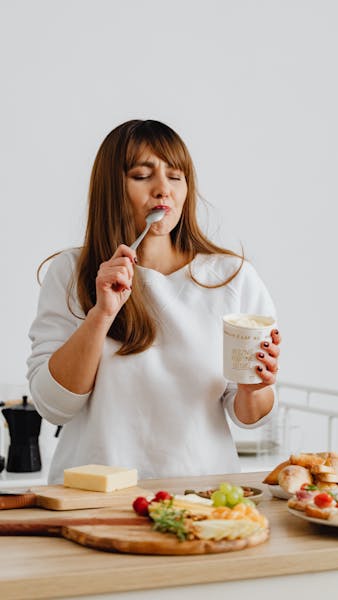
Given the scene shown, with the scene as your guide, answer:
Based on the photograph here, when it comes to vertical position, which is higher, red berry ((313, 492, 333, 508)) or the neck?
the neck

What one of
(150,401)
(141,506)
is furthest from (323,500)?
(150,401)

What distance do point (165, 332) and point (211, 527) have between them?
67 centimetres

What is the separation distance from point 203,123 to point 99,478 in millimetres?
2292

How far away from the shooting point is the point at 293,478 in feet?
4.52

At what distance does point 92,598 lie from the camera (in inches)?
39.6

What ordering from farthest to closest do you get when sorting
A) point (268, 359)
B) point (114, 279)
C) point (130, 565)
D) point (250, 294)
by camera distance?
1. point (250, 294)
2. point (114, 279)
3. point (268, 359)
4. point (130, 565)

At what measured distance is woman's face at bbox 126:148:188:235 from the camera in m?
1.71

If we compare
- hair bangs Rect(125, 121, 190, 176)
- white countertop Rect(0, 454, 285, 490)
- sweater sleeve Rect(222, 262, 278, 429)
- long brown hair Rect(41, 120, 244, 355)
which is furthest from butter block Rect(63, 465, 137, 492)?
white countertop Rect(0, 454, 285, 490)

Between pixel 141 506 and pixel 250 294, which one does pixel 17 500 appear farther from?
pixel 250 294

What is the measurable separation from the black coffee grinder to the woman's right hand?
41.4 inches

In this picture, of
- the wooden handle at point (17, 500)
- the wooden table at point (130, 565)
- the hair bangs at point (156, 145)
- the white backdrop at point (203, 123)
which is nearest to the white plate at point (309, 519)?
the wooden table at point (130, 565)

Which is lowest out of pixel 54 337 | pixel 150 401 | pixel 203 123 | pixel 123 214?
pixel 150 401

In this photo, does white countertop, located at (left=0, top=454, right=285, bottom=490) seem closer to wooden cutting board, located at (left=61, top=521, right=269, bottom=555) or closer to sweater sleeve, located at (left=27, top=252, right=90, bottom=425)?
sweater sleeve, located at (left=27, top=252, right=90, bottom=425)

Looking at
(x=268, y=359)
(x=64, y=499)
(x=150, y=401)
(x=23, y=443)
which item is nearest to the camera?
(x=64, y=499)
